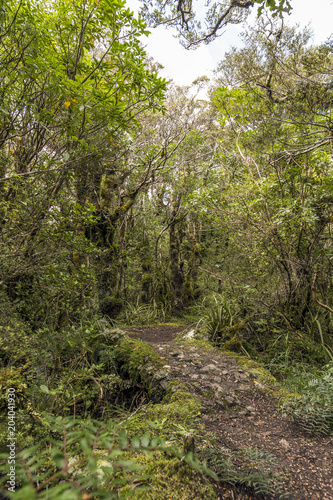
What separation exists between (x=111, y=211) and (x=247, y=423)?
465 centimetres

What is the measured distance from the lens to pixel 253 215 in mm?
4887

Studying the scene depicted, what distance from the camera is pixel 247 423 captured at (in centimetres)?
254

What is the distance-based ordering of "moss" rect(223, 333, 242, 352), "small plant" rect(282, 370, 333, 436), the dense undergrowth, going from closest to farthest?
the dense undergrowth
"small plant" rect(282, 370, 333, 436)
"moss" rect(223, 333, 242, 352)

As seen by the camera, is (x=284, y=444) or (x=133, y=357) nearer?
(x=284, y=444)

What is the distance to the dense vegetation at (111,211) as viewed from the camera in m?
2.40

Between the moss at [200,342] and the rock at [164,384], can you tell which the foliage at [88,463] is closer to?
the rock at [164,384]

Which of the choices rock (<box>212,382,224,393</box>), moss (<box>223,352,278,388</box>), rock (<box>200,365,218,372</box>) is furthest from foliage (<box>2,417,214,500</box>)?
moss (<box>223,352,278,388</box>)

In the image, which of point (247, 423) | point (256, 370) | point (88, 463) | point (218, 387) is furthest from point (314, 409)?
point (88, 463)

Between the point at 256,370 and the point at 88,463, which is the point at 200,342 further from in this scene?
the point at 88,463

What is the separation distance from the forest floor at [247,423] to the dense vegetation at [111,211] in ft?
1.09

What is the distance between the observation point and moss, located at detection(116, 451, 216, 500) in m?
1.35

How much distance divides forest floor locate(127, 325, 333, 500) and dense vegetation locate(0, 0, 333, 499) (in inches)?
13.1

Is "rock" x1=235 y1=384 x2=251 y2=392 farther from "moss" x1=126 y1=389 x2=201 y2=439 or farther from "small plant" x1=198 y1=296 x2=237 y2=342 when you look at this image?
"small plant" x1=198 y1=296 x2=237 y2=342

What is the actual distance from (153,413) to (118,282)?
506 cm
